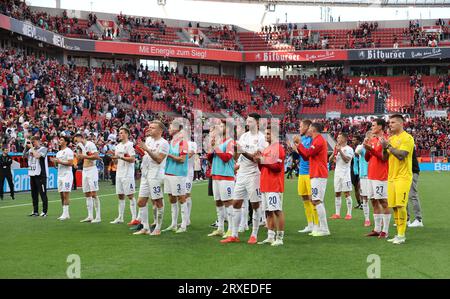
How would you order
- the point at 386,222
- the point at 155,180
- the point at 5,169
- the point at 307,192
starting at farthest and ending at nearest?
the point at 5,169, the point at 307,192, the point at 155,180, the point at 386,222

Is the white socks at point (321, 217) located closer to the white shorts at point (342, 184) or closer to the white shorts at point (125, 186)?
the white shorts at point (342, 184)

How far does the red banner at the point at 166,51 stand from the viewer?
57188 mm

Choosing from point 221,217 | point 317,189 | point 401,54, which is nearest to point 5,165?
point 221,217

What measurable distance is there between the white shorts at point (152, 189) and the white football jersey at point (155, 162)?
108mm

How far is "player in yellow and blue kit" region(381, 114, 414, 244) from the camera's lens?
11461 mm

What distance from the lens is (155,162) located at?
43.1ft

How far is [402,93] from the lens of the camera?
62719 millimetres

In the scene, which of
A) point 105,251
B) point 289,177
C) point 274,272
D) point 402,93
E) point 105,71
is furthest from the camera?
point 402,93

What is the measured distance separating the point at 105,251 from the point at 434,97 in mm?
53403

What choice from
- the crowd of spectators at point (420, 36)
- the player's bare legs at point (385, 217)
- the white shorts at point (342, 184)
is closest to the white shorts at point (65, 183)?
the white shorts at point (342, 184)

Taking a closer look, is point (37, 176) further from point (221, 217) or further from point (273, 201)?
point (273, 201)

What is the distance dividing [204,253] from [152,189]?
3064mm
